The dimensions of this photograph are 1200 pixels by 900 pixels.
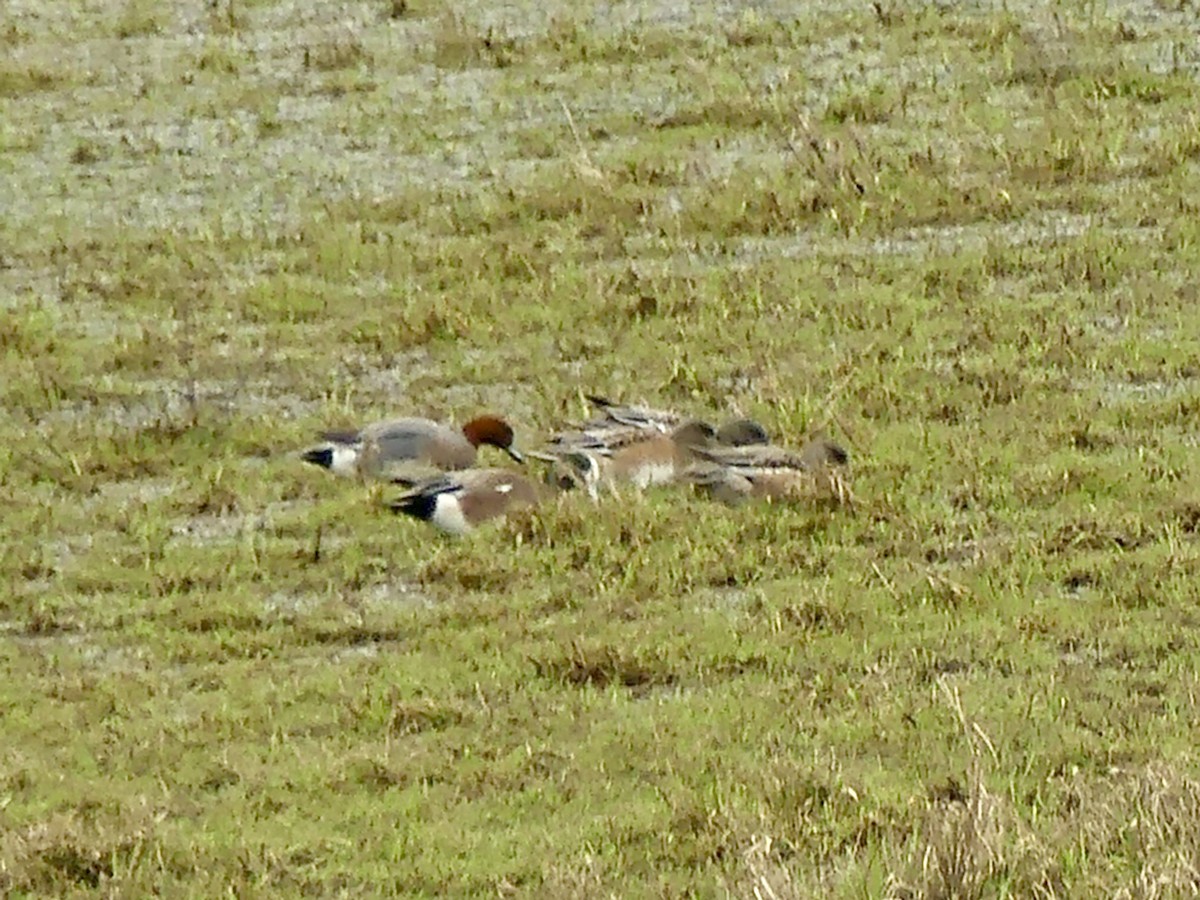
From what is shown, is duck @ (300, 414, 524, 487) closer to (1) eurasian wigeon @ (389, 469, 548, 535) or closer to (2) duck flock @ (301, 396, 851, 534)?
(2) duck flock @ (301, 396, 851, 534)

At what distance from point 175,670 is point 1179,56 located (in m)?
7.57

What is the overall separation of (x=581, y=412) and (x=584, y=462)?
810mm

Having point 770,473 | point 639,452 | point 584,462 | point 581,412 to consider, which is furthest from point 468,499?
point 581,412

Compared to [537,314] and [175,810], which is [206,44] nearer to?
[537,314]

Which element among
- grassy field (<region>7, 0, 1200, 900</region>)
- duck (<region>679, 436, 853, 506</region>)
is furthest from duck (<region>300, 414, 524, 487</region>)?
duck (<region>679, 436, 853, 506</region>)

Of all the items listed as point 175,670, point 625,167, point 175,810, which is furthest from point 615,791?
point 625,167

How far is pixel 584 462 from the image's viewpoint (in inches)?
307

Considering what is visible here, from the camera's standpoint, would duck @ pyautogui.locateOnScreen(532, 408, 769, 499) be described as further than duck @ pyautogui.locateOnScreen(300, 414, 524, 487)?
No

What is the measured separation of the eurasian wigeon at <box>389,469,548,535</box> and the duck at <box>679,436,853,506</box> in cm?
51

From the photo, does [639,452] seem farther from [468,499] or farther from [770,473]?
[468,499]

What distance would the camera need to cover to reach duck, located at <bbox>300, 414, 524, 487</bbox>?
7.94 metres

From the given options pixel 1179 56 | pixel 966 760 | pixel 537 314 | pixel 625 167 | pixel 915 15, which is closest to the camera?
pixel 966 760

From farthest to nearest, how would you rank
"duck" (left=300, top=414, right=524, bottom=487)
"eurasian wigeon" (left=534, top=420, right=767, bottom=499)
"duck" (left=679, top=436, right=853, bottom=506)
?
"duck" (left=300, top=414, right=524, bottom=487) < "eurasian wigeon" (left=534, top=420, right=767, bottom=499) < "duck" (left=679, top=436, right=853, bottom=506)

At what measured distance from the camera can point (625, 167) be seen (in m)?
11.5
